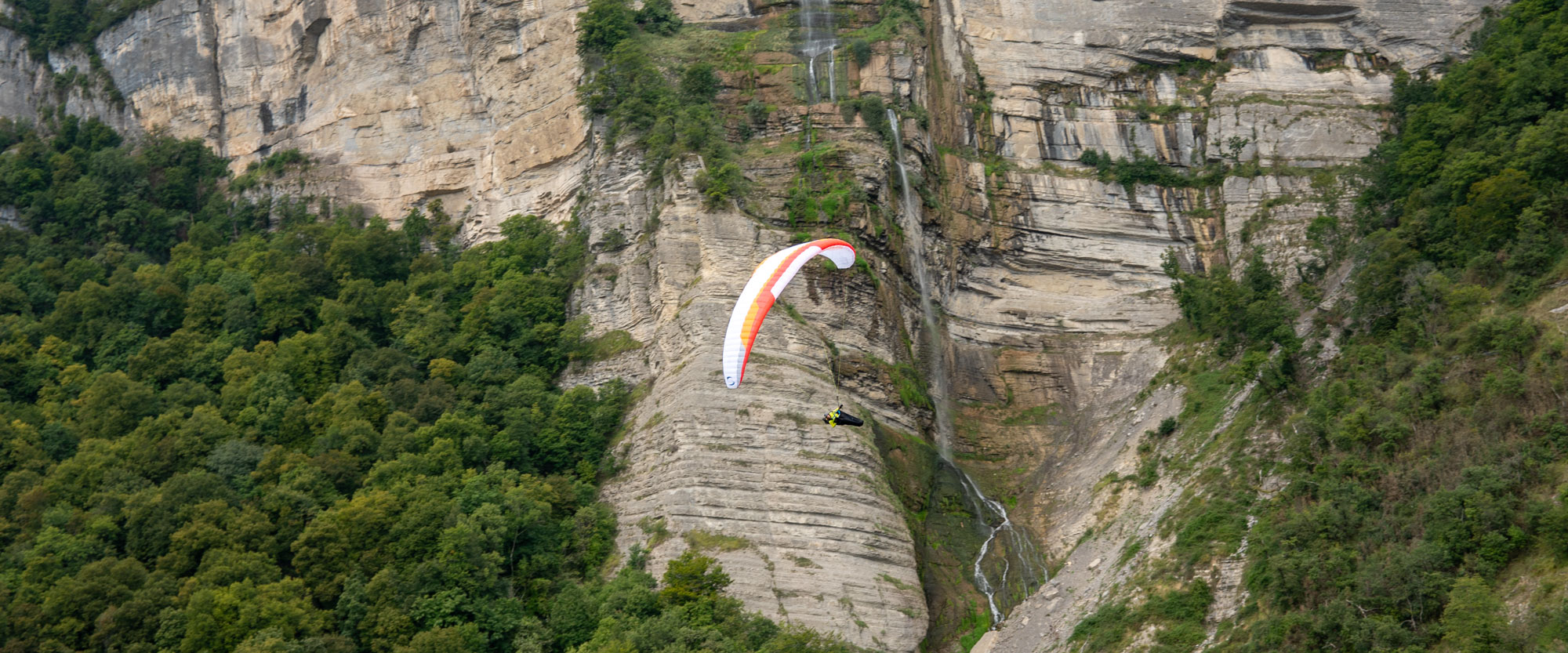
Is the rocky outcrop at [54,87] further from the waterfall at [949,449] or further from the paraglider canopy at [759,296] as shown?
the paraglider canopy at [759,296]

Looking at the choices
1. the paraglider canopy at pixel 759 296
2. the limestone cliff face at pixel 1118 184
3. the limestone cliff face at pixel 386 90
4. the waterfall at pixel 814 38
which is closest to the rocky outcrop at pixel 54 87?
the limestone cliff face at pixel 386 90

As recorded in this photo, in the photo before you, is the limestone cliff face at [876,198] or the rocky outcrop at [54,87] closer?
the limestone cliff face at [876,198]

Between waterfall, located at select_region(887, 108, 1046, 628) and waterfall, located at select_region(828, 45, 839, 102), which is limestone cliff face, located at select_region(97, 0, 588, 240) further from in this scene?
waterfall, located at select_region(887, 108, 1046, 628)

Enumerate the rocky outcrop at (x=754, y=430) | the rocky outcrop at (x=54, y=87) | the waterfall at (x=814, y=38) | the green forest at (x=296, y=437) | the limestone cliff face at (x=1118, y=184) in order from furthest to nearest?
the rocky outcrop at (x=54, y=87)
the waterfall at (x=814, y=38)
the limestone cliff face at (x=1118, y=184)
the rocky outcrop at (x=754, y=430)
the green forest at (x=296, y=437)

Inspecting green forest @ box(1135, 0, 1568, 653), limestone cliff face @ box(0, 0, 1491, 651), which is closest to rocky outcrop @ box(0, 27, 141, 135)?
limestone cliff face @ box(0, 0, 1491, 651)

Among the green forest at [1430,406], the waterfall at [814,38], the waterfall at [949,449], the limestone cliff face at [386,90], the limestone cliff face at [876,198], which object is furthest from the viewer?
the limestone cliff face at [386,90]

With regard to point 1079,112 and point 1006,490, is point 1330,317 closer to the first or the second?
point 1006,490
